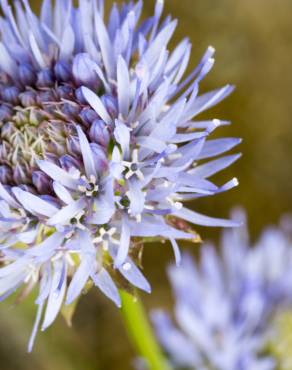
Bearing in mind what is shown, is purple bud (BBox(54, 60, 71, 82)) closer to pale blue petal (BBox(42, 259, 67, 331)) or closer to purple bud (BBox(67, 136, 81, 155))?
purple bud (BBox(67, 136, 81, 155))

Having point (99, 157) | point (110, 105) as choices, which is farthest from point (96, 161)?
point (110, 105)

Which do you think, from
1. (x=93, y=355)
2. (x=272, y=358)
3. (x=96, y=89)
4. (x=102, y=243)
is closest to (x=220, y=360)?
(x=272, y=358)

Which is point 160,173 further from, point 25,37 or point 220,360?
point 220,360

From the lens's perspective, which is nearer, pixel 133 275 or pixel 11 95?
pixel 133 275

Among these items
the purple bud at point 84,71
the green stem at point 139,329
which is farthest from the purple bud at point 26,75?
the green stem at point 139,329

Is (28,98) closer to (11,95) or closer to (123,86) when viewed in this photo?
(11,95)

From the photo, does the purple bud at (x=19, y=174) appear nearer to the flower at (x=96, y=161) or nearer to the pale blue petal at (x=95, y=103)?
the flower at (x=96, y=161)
